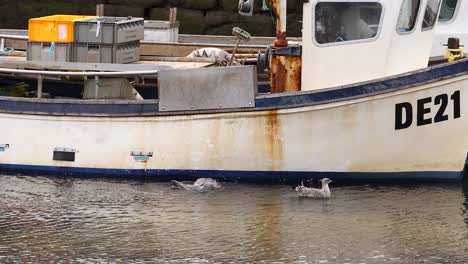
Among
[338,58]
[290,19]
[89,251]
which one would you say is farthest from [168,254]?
[290,19]

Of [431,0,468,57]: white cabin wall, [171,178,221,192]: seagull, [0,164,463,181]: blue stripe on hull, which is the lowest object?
[171,178,221,192]: seagull

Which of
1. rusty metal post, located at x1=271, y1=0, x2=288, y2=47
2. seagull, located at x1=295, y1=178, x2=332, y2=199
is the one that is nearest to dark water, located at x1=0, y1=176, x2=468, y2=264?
seagull, located at x1=295, y1=178, x2=332, y2=199

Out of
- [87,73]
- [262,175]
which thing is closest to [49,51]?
[87,73]

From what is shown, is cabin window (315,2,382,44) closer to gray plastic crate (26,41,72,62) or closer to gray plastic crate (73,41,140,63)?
gray plastic crate (73,41,140,63)

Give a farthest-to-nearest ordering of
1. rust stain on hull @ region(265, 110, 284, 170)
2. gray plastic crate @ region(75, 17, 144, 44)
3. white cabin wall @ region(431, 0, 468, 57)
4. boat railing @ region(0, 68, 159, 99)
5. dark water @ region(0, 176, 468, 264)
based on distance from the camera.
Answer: white cabin wall @ region(431, 0, 468, 57)
gray plastic crate @ region(75, 17, 144, 44)
boat railing @ region(0, 68, 159, 99)
rust stain on hull @ region(265, 110, 284, 170)
dark water @ region(0, 176, 468, 264)

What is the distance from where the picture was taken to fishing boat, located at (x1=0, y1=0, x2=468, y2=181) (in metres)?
13.9

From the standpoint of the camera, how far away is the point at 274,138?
1412cm

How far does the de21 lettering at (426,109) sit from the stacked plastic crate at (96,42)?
3088 millimetres

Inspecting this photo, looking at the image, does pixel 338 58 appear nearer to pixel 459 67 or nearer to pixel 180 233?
pixel 459 67

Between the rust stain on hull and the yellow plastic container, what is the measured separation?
243 centimetres

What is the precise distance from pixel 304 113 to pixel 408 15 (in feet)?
4.69

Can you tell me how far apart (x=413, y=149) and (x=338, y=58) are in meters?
1.15

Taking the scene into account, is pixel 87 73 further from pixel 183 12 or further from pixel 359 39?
pixel 183 12

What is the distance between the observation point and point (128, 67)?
48.8ft
